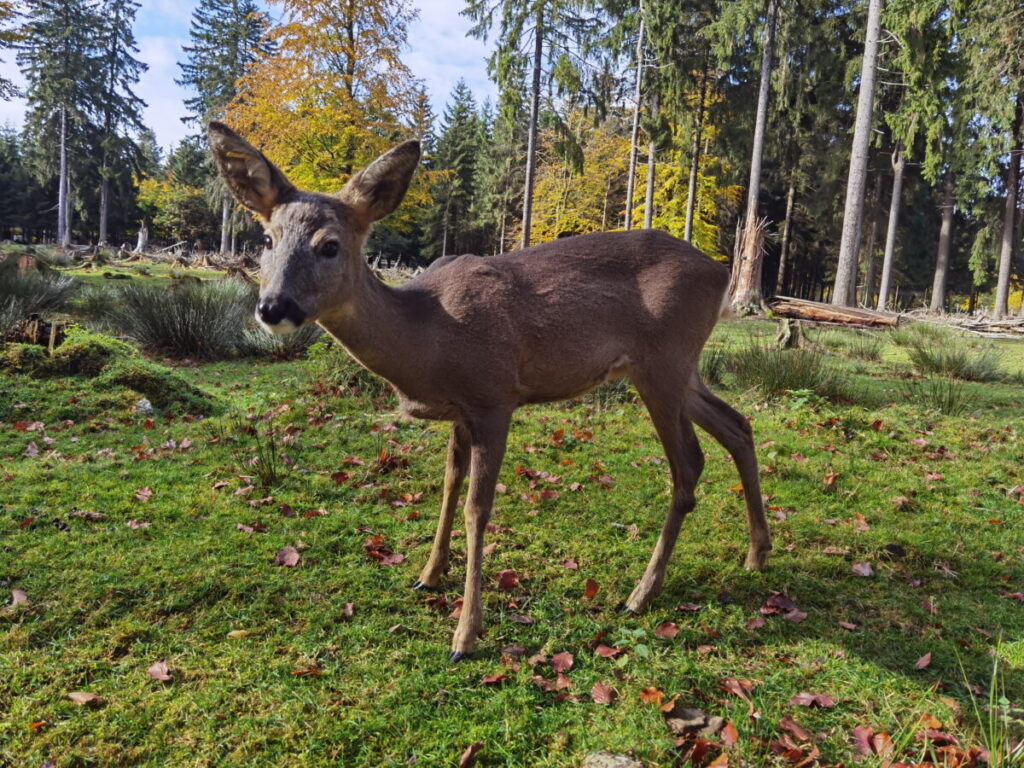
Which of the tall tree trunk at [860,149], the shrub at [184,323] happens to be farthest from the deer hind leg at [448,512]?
the tall tree trunk at [860,149]

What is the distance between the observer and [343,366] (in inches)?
289

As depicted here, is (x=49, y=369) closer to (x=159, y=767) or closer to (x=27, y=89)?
(x=159, y=767)

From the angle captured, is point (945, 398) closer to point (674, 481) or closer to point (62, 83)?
point (674, 481)

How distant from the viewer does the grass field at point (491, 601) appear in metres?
2.46

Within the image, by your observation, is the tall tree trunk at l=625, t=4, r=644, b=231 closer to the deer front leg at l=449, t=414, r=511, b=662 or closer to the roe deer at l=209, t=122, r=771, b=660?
the roe deer at l=209, t=122, r=771, b=660

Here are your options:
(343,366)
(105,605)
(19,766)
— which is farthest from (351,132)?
(19,766)

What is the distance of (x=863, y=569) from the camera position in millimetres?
3857

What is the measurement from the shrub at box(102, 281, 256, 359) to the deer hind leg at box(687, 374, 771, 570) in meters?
8.44

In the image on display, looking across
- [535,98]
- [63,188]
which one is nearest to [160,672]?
[535,98]

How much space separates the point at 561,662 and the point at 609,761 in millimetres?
656

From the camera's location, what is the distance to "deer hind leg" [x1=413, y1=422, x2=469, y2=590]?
352 centimetres

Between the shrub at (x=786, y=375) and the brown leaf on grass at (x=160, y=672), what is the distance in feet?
22.1

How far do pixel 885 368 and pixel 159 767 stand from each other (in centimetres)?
1079

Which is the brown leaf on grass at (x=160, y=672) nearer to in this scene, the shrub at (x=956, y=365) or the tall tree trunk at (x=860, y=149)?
the shrub at (x=956, y=365)
